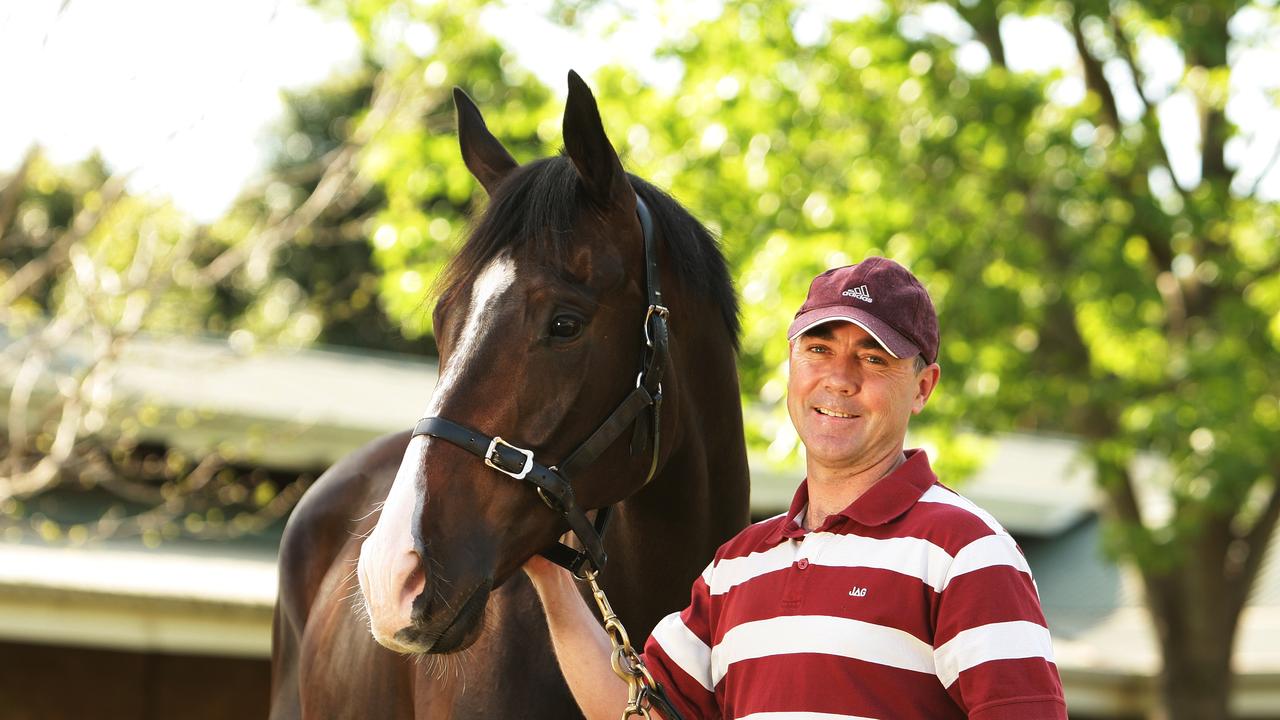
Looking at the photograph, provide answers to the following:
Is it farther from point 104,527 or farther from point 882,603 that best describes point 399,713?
point 104,527

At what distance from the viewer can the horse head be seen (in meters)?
2.03

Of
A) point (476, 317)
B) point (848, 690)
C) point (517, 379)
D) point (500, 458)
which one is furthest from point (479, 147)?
point (848, 690)

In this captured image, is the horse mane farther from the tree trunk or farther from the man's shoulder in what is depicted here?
the tree trunk

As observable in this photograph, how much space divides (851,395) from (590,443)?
0.49m

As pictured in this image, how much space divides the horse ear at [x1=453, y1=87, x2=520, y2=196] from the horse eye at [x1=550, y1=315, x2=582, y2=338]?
58cm

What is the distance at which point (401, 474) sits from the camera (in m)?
2.11

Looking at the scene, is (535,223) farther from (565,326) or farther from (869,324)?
(869,324)

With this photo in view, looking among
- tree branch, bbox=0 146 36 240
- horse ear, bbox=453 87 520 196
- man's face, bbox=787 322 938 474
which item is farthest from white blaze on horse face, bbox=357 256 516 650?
tree branch, bbox=0 146 36 240

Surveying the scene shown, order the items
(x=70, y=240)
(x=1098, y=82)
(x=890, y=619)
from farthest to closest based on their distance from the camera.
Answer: (x=1098, y=82), (x=70, y=240), (x=890, y=619)

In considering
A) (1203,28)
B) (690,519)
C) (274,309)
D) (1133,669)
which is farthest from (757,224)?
(274,309)

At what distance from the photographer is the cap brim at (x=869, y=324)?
1.98 m

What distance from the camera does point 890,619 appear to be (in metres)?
1.89

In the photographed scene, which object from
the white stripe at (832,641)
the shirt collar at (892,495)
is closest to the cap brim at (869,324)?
the shirt collar at (892,495)

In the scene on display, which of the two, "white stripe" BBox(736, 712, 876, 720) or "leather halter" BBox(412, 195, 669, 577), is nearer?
"white stripe" BBox(736, 712, 876, 720)
